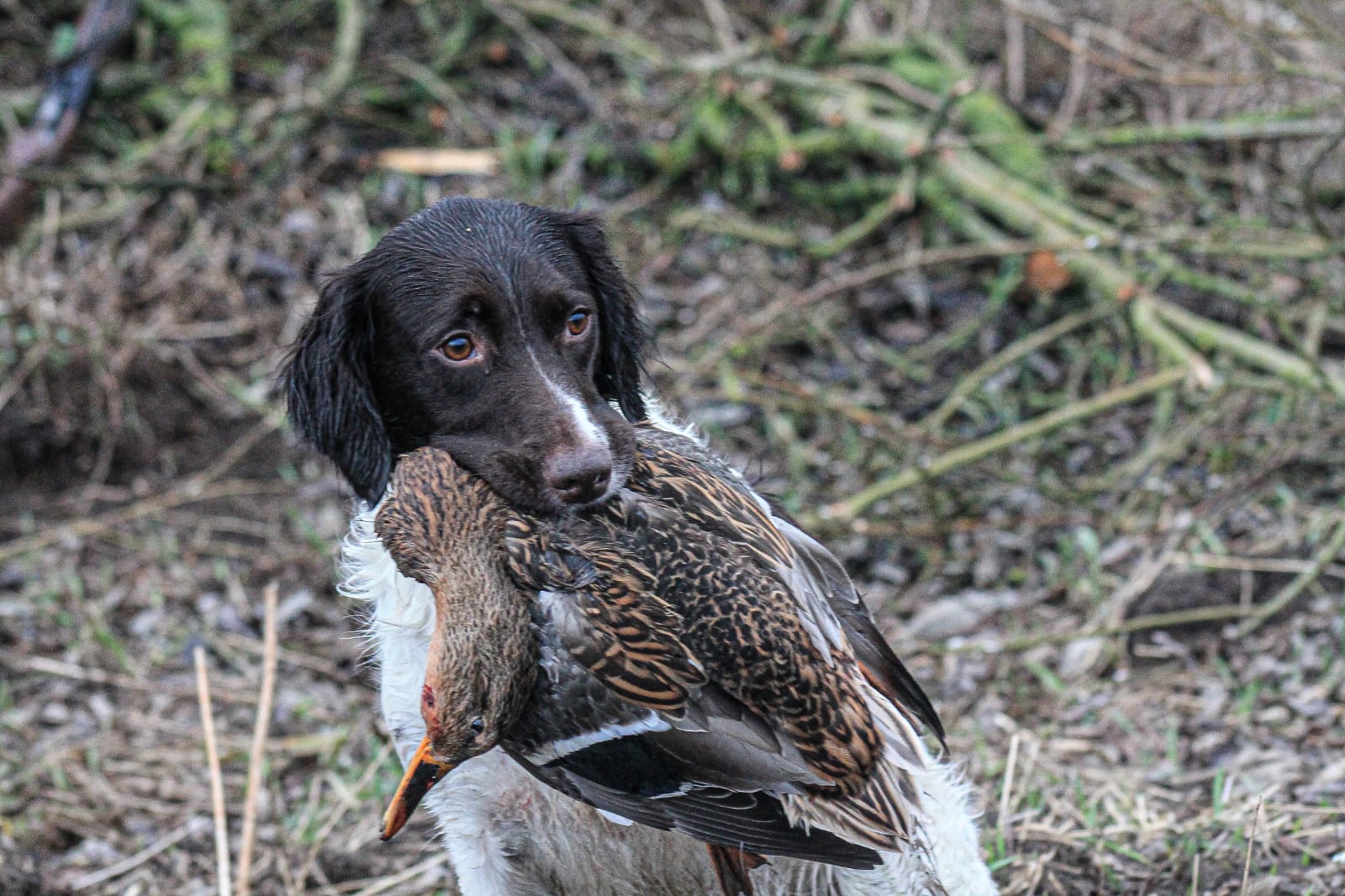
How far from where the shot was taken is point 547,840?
302cm

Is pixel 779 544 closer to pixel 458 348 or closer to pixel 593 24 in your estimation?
pixel 458 348

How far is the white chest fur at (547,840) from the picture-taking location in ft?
9.66

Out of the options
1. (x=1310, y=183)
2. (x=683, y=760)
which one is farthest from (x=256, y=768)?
(x=1310, y=183)

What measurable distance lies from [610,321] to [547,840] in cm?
123

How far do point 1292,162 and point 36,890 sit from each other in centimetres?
619

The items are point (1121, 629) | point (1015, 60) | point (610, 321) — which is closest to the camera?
point (610, 321)

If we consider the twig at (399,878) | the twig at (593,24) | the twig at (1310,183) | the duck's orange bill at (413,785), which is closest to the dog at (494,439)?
the duck's orange bill at (413,785)

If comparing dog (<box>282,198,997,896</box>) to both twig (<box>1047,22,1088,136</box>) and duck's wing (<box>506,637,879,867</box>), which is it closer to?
duck's wing (<box>506,637,879,867</box>)

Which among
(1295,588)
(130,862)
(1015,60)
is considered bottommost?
(130,862)

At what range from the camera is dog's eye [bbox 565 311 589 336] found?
10.5 feet

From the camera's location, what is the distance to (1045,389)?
21.5 feet

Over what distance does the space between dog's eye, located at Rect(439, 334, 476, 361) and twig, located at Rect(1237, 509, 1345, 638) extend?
3190 millimetres

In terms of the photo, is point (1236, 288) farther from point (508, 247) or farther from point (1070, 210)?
point (508, 247)

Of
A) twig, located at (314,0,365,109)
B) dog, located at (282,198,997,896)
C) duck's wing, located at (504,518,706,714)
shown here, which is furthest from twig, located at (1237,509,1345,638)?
twig, located at (314,0,365,109)
